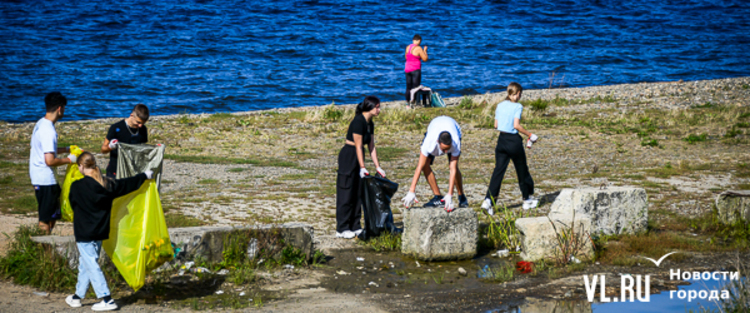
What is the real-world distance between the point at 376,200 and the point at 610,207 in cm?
290

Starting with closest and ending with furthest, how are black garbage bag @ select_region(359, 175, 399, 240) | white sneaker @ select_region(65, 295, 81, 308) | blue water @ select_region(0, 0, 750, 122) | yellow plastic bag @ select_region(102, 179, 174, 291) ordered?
white sneaker @ select_region(65, 295, 81, 308) < yellow plastic bag @ select_region(102, 179, 174, 291) < black garbage bag @ select_region(359, 175, 399, 240) < blue water @ select_region(0, 0, 750, 122)

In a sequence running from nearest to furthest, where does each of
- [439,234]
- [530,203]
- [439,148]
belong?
[439,234], [439,148], [530,203]

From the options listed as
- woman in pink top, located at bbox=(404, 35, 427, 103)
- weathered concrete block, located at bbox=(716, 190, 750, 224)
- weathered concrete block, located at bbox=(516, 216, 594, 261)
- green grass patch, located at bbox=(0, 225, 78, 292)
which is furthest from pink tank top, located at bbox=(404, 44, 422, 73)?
green grass patch, located at bbox=(0, 225, 78, 292)

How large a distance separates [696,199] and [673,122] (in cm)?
691

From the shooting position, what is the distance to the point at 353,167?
26.5 ft

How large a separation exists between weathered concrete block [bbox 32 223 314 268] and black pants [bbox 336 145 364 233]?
2.94ft

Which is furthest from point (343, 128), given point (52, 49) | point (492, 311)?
point (52, 49)

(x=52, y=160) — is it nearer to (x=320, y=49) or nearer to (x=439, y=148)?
(x=439, y=148)

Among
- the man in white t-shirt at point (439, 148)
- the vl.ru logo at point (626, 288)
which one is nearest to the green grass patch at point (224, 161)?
the man in white t-shirt at point (439, 148)

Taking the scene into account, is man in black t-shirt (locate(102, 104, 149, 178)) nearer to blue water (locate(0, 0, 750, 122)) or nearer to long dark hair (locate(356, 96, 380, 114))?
long dark hair (locate(356, 96, 380, 114))

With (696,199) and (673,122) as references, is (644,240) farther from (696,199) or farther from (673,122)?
(673,122)

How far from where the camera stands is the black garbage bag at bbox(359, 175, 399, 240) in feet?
26.3

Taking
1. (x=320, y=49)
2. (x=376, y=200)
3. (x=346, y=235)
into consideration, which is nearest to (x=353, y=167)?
(x=376, y=200)

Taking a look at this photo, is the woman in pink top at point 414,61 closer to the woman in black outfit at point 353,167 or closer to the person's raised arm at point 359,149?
the woman in black outfit at point 353,167
